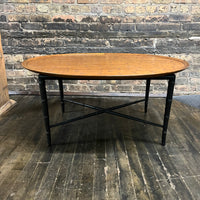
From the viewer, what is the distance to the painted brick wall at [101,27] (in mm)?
2369

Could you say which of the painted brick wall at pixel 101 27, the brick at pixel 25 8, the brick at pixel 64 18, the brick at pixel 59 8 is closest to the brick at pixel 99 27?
the painted brick wall at pixel 101 27

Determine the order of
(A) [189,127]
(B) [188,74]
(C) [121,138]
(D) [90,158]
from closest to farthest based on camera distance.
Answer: (D) [90,158] < (C) [121,138] < (A) [189,127] < (B) [188,74]

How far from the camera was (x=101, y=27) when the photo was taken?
8.04 feet

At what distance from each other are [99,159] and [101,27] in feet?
5.71

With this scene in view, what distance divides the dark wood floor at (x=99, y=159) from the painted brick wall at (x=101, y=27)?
37.2 inches

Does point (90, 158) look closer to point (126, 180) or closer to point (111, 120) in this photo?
point (126, 180)

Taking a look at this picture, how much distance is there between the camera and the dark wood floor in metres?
1.17

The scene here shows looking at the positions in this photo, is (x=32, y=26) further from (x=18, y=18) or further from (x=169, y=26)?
(x=169, y=26)

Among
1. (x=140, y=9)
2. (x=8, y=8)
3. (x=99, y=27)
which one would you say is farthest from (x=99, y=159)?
(x=8, y=8)

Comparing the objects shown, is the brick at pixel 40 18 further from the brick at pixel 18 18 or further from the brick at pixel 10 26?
the brick at pixel 10 26

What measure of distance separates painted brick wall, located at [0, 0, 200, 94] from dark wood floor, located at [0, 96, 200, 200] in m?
0.94

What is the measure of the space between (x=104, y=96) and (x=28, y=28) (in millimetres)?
1393

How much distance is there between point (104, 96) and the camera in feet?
9.11

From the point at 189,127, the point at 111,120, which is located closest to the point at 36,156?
the point at 111,120
